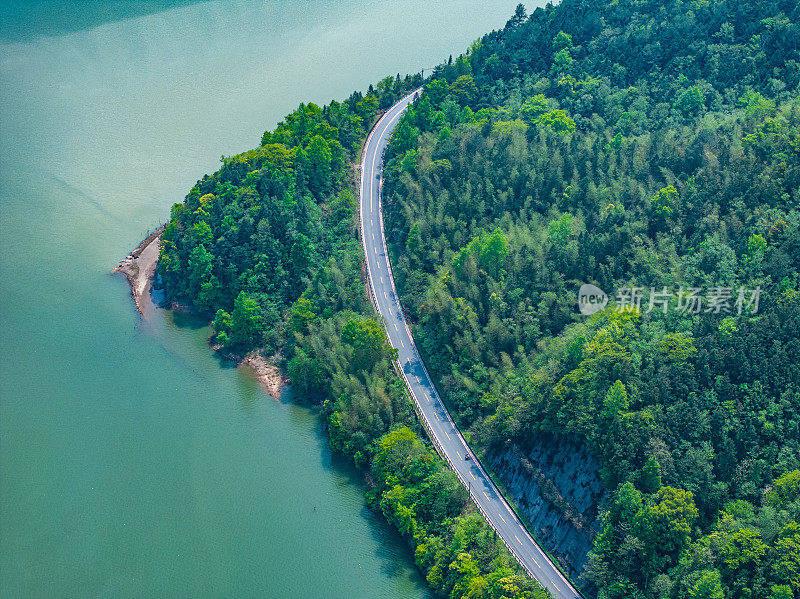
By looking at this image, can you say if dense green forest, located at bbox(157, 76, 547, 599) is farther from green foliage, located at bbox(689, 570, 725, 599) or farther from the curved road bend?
green foliage, located at bbox(689, 570, 725, 599)

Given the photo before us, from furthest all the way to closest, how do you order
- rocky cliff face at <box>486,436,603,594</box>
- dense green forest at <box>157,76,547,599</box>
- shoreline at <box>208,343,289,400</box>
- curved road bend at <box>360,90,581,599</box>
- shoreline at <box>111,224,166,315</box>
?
1. shoreline at <box>111,224,166,315</box>
2. shoreline at <box>208,343,289,400</box>
3. dense green forest at <box>157,76,547,599</box>
4. curved road bend at <box>360,90,581,599</box>
5. rocky cliff face at <box>486,436,603,594</box>

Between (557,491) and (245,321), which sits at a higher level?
(245,321)

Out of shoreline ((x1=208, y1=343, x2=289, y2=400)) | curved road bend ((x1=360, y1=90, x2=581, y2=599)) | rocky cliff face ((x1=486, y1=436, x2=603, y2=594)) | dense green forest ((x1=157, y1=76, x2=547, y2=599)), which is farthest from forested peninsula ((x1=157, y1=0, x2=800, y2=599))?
rocky cliff face ((x1=486, y1=436, x2=603, y2=594))

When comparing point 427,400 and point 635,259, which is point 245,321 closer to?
point 427,400

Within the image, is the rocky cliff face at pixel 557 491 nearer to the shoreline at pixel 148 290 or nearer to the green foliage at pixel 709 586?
the green foliage at pixel 709 586

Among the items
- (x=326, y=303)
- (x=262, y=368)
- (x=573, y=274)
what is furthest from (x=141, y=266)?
(x=573, y=274)

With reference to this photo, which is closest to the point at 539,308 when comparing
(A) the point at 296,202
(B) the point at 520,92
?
(A) the point at 296,202
